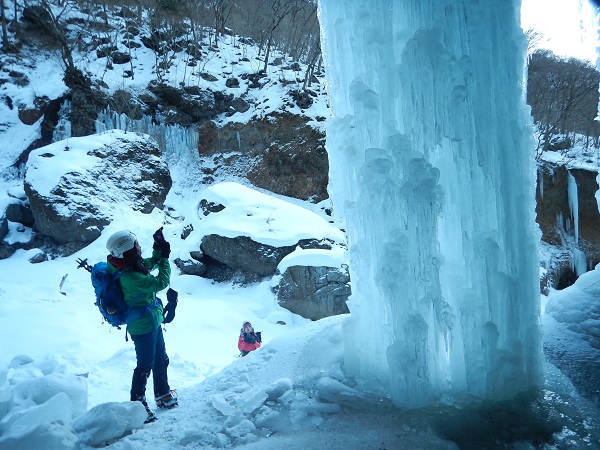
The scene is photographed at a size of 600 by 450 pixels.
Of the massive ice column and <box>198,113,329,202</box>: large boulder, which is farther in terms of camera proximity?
<box>198,113,329,202</box>: large boulder

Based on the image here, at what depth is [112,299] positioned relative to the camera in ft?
9.03

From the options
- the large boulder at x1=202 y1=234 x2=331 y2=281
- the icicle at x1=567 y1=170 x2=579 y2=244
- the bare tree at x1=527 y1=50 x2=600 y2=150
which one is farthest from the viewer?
the bare tree at x1=527 y1=50 x2=600 y2=150

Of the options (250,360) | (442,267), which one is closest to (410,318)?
(442,267)

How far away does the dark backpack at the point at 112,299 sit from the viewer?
2.73 metres

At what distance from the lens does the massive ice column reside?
2.48 metres

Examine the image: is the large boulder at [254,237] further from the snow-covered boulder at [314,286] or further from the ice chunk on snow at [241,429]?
the ice chunk on snow at [241,429]

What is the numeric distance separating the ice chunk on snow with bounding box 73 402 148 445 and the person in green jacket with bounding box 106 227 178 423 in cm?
16

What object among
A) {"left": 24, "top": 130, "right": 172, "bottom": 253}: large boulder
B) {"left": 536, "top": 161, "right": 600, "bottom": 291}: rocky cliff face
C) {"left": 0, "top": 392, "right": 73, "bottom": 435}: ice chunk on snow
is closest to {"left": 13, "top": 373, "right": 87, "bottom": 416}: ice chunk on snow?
{"left": 0, "top": 392, "right": 73, "bottom": 435}: ice chunk on snow

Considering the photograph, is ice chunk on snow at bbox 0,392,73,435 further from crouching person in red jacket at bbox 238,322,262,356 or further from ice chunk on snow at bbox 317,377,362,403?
crouching person in red jacket at bbox 238,322,262,356

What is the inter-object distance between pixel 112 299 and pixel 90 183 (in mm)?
9149

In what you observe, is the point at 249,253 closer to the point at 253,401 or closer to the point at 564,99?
the point at 253,401

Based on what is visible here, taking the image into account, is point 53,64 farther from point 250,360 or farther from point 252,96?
point 250,360

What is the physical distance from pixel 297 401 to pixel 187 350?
13.9 feet

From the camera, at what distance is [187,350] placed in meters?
6.37
